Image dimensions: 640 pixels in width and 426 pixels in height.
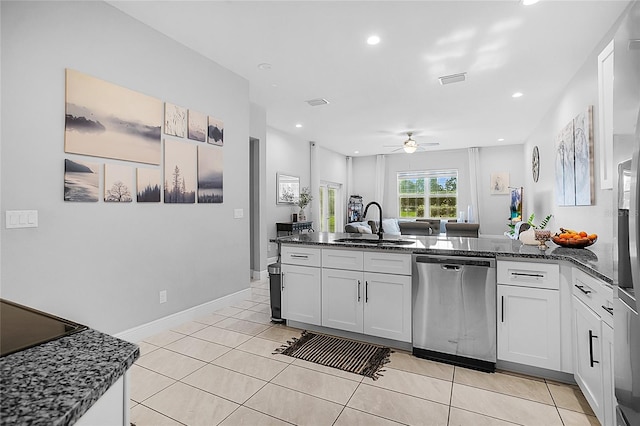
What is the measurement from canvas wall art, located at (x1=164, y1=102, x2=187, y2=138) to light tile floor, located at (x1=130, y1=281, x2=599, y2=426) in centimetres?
203

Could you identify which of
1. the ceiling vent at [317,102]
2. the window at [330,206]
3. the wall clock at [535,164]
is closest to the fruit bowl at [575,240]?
the ceiling vent at [317,102]

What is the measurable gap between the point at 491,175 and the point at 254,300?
7.62 m

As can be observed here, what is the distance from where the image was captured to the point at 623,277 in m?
0.92

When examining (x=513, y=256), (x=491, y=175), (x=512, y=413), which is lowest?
(x=512, y=413)

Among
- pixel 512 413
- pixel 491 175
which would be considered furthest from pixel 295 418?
pixel 491 175

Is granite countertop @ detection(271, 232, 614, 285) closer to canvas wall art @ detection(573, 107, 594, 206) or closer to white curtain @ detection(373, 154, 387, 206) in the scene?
canvas wall art @ detection(573, 107, 594, 206)

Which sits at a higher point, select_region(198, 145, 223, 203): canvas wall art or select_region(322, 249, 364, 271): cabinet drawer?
select_region(198, 145, 223, 203): canvas wall art

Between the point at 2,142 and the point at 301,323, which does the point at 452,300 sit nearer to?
the point at 301,323

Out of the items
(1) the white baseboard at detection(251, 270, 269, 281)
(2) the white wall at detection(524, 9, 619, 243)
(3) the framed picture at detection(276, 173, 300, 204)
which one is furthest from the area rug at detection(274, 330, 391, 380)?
(3) the framed picture at detection(276, 173, 300, 204)

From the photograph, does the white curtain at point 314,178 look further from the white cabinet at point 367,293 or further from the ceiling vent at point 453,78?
the white cabinet at point 367,293

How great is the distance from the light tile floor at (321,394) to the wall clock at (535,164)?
5.23 metres

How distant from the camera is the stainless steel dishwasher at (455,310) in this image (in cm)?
239

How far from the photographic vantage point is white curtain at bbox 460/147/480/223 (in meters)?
8.98

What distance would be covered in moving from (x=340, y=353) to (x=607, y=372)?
67.1 inches
